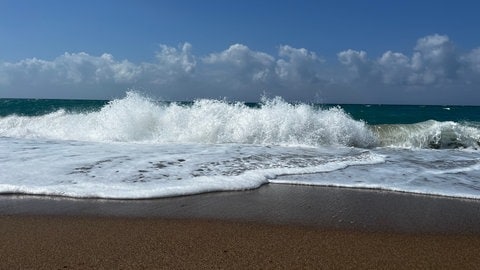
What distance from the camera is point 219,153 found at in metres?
9.13

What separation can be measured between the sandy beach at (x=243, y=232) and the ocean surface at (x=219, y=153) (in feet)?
2.01

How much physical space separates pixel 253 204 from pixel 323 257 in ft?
5.96

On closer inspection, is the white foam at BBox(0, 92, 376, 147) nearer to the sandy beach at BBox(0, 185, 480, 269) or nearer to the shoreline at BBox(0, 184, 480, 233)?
the shoreline at BBox(0, 184, 480, 233)

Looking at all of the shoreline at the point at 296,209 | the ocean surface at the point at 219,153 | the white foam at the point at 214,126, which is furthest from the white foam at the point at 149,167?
the white foam at the point at 214,126

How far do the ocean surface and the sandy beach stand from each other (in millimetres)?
613

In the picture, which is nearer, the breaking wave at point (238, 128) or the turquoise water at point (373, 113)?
the breaking wave at point (238, 128)

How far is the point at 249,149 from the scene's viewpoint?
999cm

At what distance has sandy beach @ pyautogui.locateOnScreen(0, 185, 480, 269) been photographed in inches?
130

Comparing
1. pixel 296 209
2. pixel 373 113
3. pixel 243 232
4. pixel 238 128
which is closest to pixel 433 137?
pixel 238 128

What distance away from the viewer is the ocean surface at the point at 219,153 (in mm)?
6113

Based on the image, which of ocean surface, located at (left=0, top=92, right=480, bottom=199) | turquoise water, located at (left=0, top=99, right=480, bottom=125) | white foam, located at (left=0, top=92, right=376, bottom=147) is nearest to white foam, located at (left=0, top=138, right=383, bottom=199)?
ocean surface, located at (left=0, top=92, right=480, bottom=199)

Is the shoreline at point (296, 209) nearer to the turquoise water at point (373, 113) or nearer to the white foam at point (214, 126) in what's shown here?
the white foam at point (214, 126)

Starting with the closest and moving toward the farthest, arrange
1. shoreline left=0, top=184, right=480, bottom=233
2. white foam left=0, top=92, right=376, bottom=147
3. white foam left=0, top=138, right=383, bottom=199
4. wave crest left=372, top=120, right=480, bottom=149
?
shoreline left=0, top=184, right=480, bottom=233, white foam left=0, top=138, right=383, bottom=199, white foam left=0, top=92, right=376, bottom=147, wave crest left=372, top=120, right=480, bottom=149

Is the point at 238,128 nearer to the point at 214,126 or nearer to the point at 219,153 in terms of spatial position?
the point at 214,126
